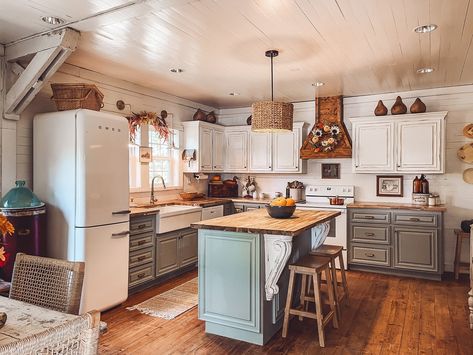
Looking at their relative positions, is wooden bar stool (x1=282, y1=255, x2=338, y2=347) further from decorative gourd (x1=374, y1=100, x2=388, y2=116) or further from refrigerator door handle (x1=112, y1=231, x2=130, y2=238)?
decorative gourd (x1=374, y1=100, x2=388, y2=116)

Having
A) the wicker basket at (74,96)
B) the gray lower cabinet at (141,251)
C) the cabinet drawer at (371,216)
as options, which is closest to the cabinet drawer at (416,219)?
the cabinet drawer at (371,216)

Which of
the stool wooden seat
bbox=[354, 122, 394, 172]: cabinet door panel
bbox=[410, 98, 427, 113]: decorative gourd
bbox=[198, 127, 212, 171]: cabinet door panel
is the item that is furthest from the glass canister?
the stool wooden seat

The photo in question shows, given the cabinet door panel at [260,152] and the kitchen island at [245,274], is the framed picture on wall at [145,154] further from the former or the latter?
the kitchen island at [245,274]

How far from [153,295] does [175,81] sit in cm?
261

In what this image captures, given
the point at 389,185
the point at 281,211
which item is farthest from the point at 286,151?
the point at 281,211

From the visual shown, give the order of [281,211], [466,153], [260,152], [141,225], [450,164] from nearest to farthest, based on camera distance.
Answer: [281,211] < [141,225] < [466,153] < [450,164] < [260,152]

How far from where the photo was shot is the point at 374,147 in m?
5.17

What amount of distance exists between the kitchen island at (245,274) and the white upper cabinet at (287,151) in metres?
2.68

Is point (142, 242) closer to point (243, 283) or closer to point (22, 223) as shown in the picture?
point (22, 223)

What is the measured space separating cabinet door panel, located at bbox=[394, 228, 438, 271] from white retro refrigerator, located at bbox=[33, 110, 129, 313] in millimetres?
3432

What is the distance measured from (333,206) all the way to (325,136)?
110 centimetres

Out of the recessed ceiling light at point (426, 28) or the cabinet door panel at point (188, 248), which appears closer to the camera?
the recessed ceiling light at point (426, 28)

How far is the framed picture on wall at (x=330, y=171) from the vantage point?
5758 mm

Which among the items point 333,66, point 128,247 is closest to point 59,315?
point 128,247
